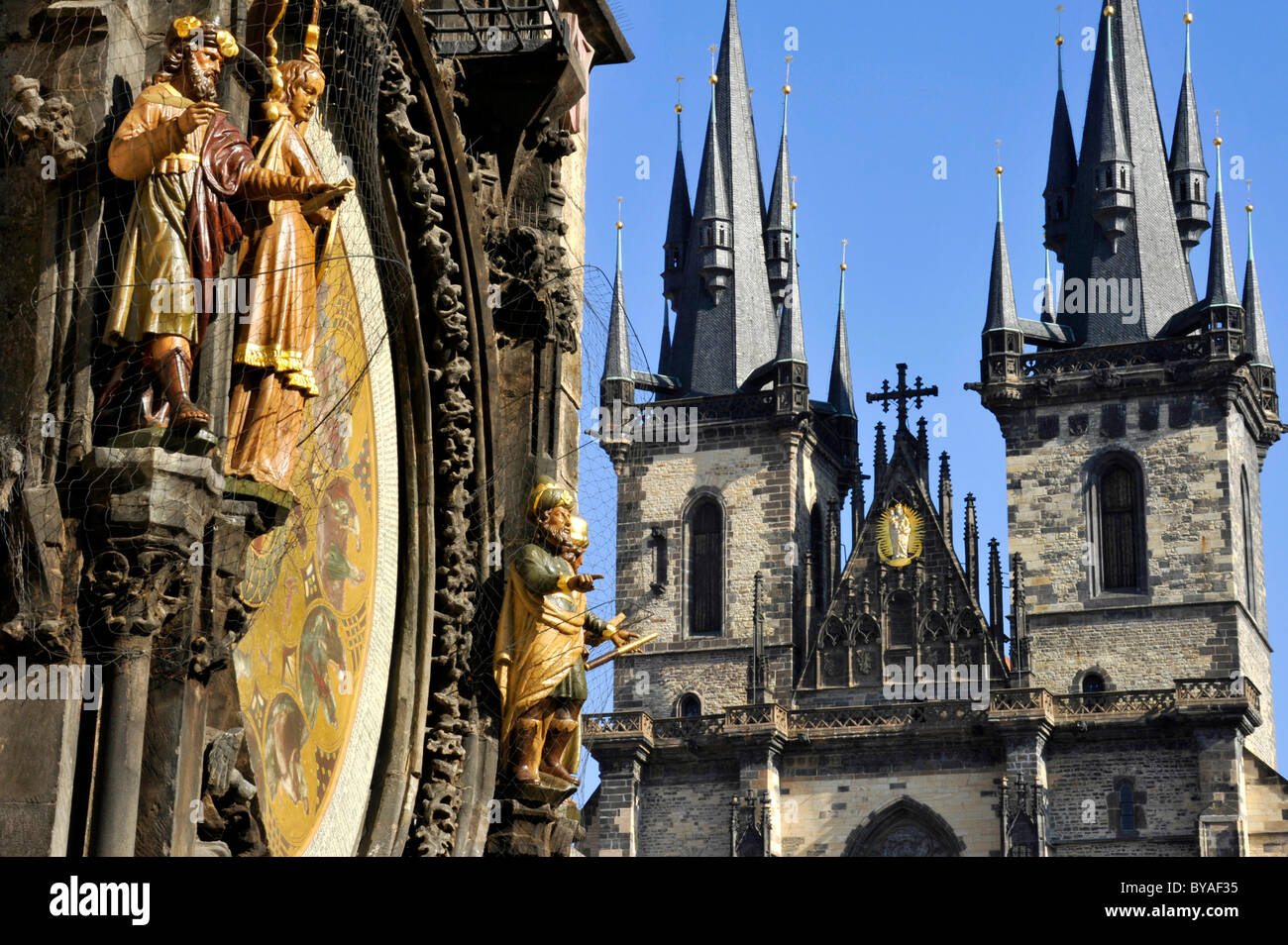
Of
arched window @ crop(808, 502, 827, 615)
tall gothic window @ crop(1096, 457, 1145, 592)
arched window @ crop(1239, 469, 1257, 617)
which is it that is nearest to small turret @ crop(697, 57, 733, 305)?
arched window @ crop(808, 502, 827, 615)

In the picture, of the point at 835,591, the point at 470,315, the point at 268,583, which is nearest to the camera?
the point at 268,583

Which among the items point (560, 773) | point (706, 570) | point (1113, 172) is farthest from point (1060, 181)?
point (560, 773)

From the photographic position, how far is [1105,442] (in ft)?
185

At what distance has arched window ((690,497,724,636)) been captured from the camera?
5941 cm

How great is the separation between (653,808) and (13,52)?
5203cm

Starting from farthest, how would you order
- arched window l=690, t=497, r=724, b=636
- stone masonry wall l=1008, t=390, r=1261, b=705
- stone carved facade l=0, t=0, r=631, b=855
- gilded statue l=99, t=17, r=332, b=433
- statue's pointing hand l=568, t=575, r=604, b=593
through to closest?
1. arched window l=690, t=497, r=724, b=636
2. stone masonry wall l=1008, t=390, r=1261, b=705
3. statue's pointing hand l=568, t=575, r=604, b=593
4. gilded statue l=99, t=17, r=332, b=433
5. stone carved facade l=0, t=0, r=631, b=855

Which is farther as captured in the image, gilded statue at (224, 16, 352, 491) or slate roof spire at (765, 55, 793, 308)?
slate roof spire at (765, 55, 793, 308)

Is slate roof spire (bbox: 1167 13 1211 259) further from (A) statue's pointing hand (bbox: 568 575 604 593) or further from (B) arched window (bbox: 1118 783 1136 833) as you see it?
(A) statue's pointing hand (bbox: 568 575 604 593)

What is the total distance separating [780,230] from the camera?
2512 inches

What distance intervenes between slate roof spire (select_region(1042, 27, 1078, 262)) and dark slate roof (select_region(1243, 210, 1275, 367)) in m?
4.50

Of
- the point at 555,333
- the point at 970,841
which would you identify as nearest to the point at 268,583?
the point at 555,333

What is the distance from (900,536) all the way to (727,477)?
14.6ft

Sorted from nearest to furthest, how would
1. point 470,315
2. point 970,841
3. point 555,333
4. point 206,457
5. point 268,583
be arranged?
point 206,457
point 268,583
point 470,315
point 555,333
point 970,841

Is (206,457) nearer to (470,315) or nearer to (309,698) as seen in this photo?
(309,698)
